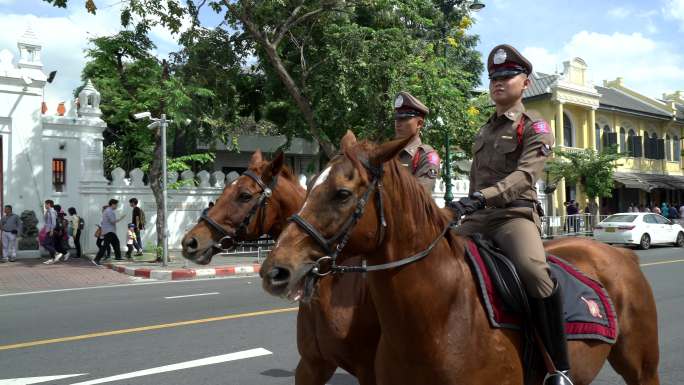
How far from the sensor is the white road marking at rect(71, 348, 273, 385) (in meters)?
5.34

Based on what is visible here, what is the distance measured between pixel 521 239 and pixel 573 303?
0.56 m

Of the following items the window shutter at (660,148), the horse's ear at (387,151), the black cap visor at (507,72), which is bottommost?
the horse's ear at (387,151)

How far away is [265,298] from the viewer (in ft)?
32.8

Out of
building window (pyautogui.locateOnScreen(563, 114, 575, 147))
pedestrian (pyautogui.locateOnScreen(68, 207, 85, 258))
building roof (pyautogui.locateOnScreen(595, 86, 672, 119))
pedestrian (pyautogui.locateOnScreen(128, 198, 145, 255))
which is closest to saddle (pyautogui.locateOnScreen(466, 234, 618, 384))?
pedestrian (pyautogui.locateOnScreen(128, 198, 145, 255))

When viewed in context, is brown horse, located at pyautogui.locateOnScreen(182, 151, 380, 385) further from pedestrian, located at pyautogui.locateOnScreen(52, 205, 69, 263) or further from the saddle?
pedestrian, located at pyautogui.locateOnScreen(52, 205, 69, 263)

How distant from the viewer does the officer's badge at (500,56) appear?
10.5 ft

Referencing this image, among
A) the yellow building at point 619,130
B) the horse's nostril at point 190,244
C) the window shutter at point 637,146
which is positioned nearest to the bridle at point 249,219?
the horse's nostril at point 190,244

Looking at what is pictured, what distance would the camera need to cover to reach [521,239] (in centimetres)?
304

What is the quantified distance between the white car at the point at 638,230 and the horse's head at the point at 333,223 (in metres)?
20.9

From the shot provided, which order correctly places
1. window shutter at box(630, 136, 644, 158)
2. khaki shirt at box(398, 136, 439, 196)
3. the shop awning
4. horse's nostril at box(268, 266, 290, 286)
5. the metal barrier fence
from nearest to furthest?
horse's nostril at box(268, 266, 290, 286)
khaki shirt at box(398, 136, 439, 196)
the metal barrier fence
the shop awning
window shutter at box(630, 136, 644, 158)

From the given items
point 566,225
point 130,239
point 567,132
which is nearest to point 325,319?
point 130,239

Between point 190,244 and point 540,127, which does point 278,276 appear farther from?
point 190,244

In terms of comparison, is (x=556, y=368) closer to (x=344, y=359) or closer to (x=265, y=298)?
(x=344, y=359)

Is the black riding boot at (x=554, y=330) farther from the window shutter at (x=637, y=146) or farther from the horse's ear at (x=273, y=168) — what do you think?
the window shutter at (x=637, y=146)
